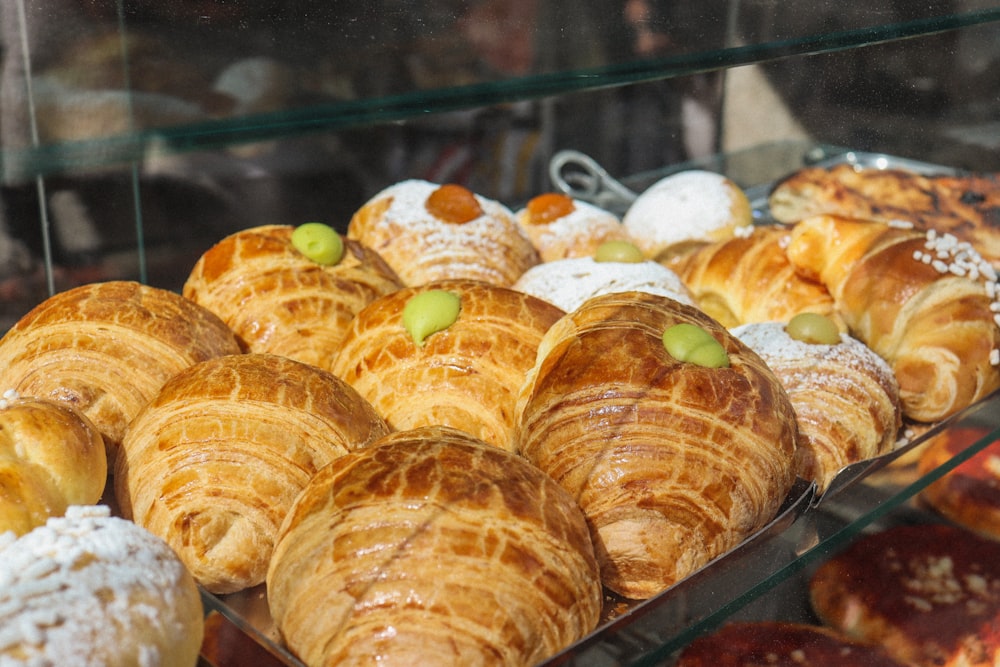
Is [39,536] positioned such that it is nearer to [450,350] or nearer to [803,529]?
[450,350]

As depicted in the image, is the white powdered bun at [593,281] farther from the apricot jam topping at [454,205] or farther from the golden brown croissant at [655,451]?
the golden brown croissant at [655,451]

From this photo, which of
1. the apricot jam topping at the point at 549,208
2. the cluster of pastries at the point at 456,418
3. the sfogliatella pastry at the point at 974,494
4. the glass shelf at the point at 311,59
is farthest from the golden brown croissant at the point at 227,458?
the apricot jam topping at the point at 549,208

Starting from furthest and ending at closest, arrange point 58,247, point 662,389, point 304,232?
point 58,247 → point 304,232 → point 662,389

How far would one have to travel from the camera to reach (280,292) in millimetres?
1383

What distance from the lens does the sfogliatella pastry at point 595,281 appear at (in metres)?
1.48

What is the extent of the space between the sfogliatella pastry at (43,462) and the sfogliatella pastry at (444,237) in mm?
764

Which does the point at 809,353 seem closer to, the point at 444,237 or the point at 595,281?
the point at 595,281

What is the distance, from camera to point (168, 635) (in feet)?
2.42

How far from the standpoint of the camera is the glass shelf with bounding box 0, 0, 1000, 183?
86 centimetres

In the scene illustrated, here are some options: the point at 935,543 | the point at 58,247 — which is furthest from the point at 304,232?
the point at 935,543

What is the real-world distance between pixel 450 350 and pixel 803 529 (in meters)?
0.45

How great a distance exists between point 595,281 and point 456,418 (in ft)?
1.46

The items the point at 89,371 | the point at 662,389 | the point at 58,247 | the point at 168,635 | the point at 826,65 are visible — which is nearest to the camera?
the point at 168,635

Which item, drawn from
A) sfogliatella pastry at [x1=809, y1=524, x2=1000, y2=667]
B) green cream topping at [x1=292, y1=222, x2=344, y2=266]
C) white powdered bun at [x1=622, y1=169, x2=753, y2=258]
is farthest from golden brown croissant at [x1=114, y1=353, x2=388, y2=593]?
white powdered bun at [x1=622, y1=169, x2=753, y2=258]
